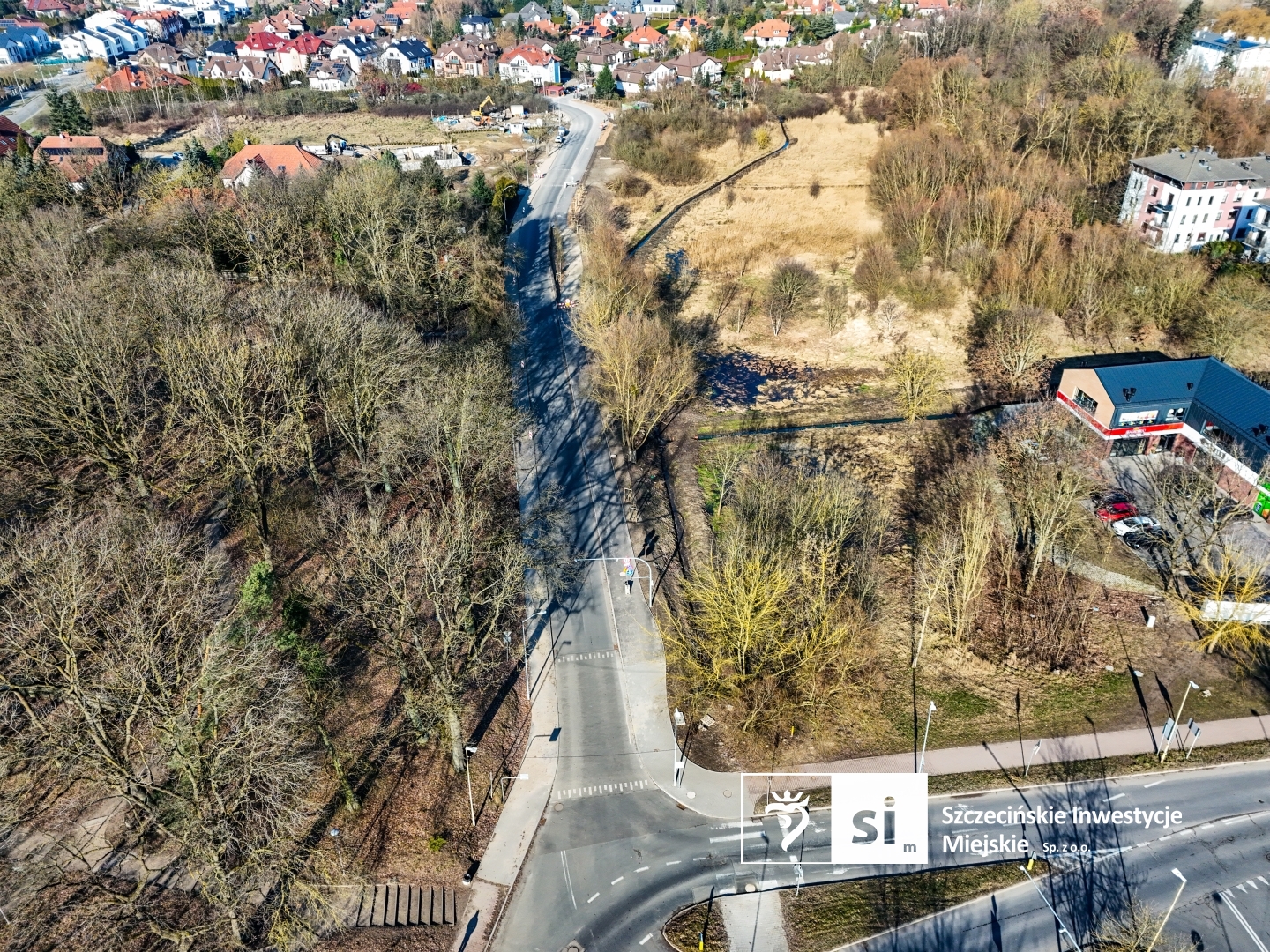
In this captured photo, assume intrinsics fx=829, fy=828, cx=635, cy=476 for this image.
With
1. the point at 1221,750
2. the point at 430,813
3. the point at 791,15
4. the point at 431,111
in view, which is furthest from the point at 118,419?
the point at 791,15

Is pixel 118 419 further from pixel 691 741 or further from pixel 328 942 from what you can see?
pixel 691 741

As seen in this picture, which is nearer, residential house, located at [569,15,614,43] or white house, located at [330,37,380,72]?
white house, located at [330,37,380,72]

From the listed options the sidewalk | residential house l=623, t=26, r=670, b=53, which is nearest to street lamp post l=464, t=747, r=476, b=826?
the sidewalk

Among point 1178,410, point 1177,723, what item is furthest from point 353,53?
point 1177,723

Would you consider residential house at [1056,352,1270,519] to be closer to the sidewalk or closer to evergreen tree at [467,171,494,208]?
the sidewalk

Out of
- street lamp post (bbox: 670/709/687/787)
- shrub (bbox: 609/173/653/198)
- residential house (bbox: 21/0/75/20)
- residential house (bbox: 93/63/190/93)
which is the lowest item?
street lamp post (bbox: 670/709/687/787)

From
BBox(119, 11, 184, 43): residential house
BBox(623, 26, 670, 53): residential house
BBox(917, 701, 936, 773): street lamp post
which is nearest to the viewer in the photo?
BBox(917, 701, 936, 773): street lamp post

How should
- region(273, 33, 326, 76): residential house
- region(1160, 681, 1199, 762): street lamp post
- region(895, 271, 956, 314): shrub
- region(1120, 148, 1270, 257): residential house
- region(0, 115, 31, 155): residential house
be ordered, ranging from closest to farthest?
region(1160, 681, 1199, 762): street lamp post < region(1120, 148, 1270, 257): residential house < region(895, 271, 956, 314): shrub < region(0, 115, 31, 155): residential house < region(273, 33, 326, 76): residential house
